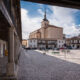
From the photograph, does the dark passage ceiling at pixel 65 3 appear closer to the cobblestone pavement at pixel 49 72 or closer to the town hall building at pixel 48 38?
the cobblestone pavement at pixel 49 72

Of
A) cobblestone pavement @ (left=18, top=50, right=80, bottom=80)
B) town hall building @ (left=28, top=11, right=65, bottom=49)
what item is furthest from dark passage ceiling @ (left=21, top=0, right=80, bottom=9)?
town hall building @ (left=28, top=11, right=65, bottom=49)

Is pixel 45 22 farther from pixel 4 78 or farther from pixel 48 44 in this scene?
pixel 4 78

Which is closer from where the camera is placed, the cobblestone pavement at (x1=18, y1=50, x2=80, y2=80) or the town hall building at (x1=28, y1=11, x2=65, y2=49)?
the cobblestone pavement at (x1=18, y1=50, x2=80, y2=80)

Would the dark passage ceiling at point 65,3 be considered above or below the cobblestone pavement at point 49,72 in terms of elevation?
above

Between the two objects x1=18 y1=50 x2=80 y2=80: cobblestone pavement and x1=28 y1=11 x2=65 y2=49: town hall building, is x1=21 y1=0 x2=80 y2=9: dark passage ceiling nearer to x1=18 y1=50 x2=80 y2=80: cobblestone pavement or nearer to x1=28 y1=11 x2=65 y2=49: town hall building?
x1=18 y1=50 x2=80 y2=80: cobblestone pavement

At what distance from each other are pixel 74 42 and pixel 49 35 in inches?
625

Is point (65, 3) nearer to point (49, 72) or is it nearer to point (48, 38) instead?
point (49, 72)

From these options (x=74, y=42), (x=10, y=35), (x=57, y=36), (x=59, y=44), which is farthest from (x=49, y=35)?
(x=10, y=35)

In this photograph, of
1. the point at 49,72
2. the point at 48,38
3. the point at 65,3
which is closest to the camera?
the point at 65,3

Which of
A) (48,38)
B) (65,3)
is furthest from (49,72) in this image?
(48,38)

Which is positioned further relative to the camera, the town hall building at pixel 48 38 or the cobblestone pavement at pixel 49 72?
the town hall building at pixel 48 38

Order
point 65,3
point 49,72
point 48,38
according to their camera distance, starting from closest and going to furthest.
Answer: point 65,3 < point 49,72 < point 48,38

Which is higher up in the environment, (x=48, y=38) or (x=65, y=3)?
(x=48, y=38)

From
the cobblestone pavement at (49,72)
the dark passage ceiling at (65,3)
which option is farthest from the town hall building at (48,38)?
the dark passage ceiling at (65,3)
